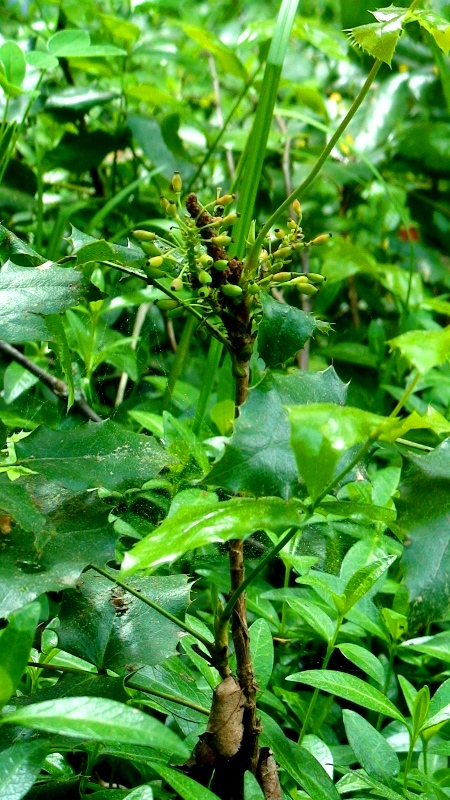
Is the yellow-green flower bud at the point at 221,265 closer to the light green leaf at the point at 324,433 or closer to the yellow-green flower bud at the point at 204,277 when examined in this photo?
the yellow-green flower bud at the point at 204,277

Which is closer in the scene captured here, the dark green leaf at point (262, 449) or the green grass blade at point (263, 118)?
the dark green leaf at point (262, 449)

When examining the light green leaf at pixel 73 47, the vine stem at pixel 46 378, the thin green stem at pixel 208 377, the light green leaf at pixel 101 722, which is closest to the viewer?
the light green leaf at pixel 101 722

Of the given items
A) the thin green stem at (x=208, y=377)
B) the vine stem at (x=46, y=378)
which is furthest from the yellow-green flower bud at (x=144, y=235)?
the vine stem at (x=46, y=378)

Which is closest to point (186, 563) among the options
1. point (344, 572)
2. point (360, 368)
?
point (344, 572)

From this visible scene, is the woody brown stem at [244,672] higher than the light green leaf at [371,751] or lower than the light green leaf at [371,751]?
higher

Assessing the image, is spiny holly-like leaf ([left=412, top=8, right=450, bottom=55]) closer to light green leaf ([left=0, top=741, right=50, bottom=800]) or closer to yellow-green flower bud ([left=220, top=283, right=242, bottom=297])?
yellow-green flower bud ([left=220, top=283, right=242, bottom=297])

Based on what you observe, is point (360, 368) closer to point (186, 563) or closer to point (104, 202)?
point (104, 202)

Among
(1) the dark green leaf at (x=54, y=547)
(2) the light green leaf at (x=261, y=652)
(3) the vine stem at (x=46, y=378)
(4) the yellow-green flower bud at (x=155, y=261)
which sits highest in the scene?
(4) the yellow-green flower bud at (x=155, y=261)
